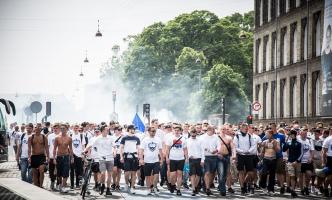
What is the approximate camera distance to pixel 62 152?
70.1 feet

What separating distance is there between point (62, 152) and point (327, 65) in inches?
990

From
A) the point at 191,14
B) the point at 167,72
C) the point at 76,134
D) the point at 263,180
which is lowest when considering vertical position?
the point at 263,180

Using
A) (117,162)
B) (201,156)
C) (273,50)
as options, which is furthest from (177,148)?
(273,50)

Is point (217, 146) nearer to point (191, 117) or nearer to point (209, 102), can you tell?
point (209, 102)

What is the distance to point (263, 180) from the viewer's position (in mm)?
22422

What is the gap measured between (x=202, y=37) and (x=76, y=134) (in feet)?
198

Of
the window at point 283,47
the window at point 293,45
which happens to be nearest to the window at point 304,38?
the window at point 293,45

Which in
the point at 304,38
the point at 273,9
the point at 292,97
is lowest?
the point at 292,97

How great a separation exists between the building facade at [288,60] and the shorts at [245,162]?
22541mm

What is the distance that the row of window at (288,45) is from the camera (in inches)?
1896

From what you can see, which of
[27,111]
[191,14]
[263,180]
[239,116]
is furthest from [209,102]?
[263,180]

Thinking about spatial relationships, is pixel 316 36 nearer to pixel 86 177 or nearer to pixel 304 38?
pixel 304 38

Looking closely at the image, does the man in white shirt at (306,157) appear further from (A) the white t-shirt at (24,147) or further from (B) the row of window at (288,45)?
(B) the row of window at (288,45)

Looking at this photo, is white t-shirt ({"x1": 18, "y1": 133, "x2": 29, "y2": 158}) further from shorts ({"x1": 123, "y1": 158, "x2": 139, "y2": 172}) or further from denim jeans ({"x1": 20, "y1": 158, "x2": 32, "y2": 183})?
shorts ({"x1": 123, "y1": 158, "x2": 139, "y2": 172})
